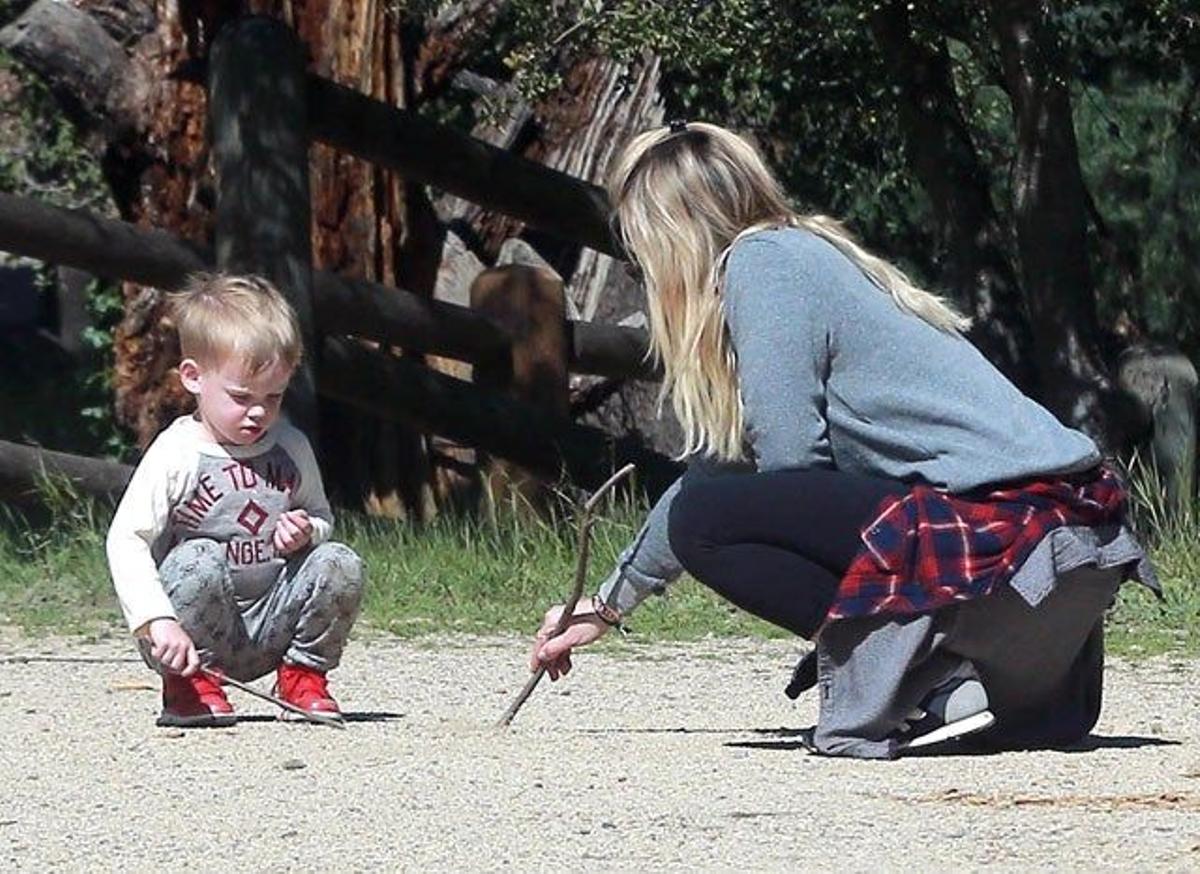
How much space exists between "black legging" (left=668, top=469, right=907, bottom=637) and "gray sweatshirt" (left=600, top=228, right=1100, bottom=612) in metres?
0.05

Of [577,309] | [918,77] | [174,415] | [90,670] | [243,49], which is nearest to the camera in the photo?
[90,670]

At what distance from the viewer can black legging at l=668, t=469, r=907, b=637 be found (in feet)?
15.5

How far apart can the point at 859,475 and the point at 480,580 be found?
3.24 metres

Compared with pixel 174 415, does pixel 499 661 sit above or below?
above

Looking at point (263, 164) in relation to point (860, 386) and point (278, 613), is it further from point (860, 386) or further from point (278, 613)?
point (860, 386)

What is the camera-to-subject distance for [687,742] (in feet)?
16.9

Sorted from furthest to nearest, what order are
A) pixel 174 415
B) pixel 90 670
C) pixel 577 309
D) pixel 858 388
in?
pixel 577 309 < pixel 174 415 < pixel 90 670 < pixel 858 388

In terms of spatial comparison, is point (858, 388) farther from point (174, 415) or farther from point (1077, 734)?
point (174, 415)

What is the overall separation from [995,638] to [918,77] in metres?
4.59

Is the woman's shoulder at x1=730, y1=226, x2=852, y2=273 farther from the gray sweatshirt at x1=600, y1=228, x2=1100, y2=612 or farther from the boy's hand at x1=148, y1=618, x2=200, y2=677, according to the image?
the boy's hand at x1=148, y1=618, x2=200, y2=677

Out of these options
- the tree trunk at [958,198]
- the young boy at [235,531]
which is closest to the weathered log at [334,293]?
the tree trunk at [958,198]

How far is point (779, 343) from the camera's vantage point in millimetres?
4648

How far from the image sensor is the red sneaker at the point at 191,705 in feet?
17.4

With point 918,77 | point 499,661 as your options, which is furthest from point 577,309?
point 499,661
